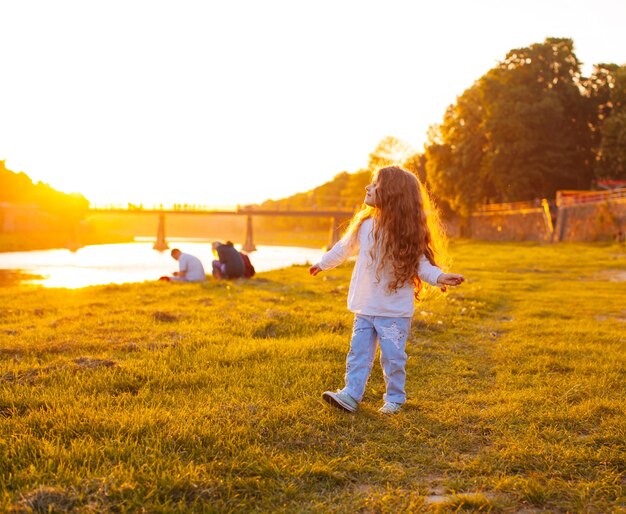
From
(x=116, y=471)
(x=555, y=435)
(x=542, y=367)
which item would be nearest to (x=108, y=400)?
(x=116, y=471)

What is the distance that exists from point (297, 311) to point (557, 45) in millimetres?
46899

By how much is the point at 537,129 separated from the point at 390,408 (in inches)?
1820

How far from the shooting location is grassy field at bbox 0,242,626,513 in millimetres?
3002

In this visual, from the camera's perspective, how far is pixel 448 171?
5288cm

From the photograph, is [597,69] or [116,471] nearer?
[116,471]

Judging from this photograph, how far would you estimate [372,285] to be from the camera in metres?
4.69

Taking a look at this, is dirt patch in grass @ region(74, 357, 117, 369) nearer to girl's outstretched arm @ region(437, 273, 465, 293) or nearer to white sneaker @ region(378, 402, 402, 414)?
white sneaker @ region(378, 402, 402, 414)

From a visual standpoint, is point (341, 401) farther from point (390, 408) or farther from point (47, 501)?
point (47, 501)

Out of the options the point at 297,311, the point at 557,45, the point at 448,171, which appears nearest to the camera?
the point at 297,311

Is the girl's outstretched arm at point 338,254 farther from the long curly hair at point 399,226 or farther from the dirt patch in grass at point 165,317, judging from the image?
the dirt patch in grass at point 165,317

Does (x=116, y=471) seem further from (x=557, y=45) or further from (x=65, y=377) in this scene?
(x=557, y=45)

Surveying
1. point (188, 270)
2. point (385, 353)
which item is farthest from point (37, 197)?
point (385, 353)

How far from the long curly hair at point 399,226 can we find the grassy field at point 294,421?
108 centimetres

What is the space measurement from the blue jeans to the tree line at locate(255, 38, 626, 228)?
139ft
